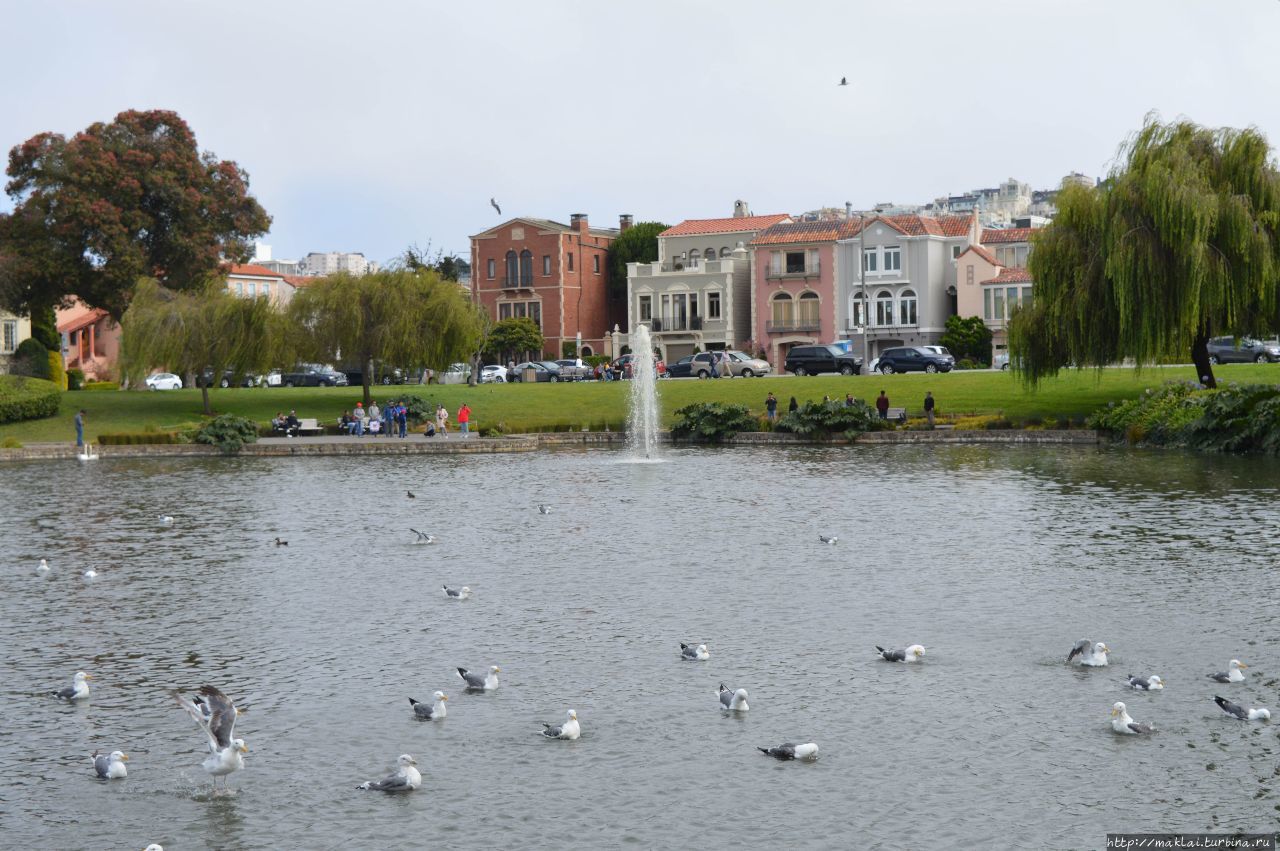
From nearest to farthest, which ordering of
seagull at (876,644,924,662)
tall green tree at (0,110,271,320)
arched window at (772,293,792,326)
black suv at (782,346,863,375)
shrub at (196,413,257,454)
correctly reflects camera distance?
seagull at (876,644,924,662)
shrub at (196,413,257,454)
tall green tree at (0,110,271,320)
black suv at (782,346,863,375)
arched window at (772,293,792,326)

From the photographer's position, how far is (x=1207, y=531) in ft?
81.4

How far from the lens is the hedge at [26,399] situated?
5800 centimetres

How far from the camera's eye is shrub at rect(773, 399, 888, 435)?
50.0 m

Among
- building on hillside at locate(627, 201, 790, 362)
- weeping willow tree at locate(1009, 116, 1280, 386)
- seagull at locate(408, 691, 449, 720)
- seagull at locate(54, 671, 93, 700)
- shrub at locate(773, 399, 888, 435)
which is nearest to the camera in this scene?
seagull at locate(408, 691, 449, 720)

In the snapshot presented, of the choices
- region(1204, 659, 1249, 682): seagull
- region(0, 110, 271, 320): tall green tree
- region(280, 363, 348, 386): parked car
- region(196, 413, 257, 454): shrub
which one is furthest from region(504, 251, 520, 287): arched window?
region(1204, 659, 1249, 682): seagull

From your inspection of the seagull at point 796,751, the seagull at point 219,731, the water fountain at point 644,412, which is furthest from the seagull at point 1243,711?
the water fountain at point 644,412

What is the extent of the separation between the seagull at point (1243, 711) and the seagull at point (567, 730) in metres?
6.11

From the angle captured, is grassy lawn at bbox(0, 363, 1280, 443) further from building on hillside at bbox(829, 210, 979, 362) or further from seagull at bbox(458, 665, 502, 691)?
seagull at bbox(458, 665, 502, 691)

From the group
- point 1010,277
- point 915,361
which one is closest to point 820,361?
point 915,361

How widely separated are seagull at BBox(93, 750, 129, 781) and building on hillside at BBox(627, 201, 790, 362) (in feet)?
280

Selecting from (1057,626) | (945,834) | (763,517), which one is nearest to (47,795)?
(945,834)

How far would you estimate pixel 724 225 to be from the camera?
102m

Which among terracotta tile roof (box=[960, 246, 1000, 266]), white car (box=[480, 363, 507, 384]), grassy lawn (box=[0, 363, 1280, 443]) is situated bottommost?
grassy lawn (box=[0, 363, 1280, 443])

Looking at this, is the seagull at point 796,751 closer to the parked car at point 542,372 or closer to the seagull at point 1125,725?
the seagull at point 1125,725
